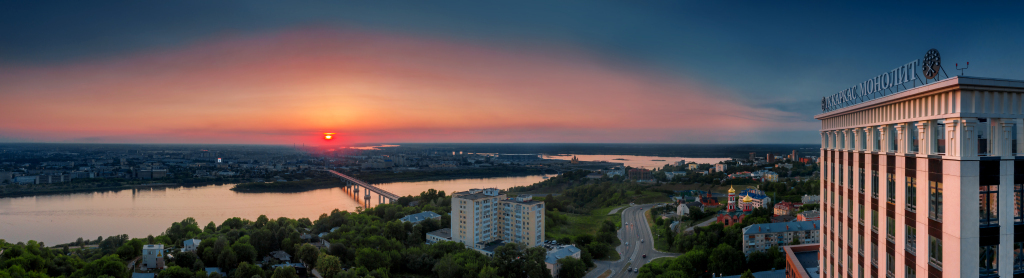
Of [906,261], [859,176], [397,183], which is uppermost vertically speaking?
[859,176]

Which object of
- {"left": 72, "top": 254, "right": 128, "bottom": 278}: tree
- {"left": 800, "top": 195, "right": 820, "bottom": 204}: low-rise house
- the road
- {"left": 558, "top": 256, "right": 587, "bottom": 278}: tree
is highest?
{"left": 800, "top": 195, "right": 820, "bottom": 204}: low-rise house

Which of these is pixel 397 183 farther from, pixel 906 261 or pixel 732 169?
pixel 906 261

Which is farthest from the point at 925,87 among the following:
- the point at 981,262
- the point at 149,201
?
the point at 149,201

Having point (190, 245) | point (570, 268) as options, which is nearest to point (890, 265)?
point (570, 268)

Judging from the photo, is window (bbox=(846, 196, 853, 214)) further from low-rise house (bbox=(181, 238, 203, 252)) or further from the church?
low-rise house (bbox=(181, 238, 203, 252))

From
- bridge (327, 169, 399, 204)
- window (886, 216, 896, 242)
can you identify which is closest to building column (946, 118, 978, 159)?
window (886, 216, 896, 242)
